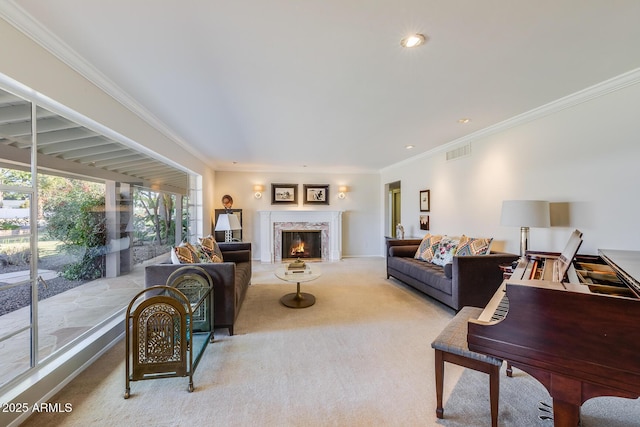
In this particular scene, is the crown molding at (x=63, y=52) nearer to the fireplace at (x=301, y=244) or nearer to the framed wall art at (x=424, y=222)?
the fireplace at (x=301, y=244)

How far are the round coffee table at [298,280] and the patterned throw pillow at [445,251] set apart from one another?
1.77 metres

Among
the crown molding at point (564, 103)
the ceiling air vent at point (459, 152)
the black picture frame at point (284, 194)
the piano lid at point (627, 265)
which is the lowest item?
the piano lid at point (627, 265)

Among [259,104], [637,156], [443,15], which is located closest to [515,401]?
[637,156]

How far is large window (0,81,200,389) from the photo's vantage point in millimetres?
1582

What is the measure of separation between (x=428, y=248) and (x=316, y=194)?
11.0 ft

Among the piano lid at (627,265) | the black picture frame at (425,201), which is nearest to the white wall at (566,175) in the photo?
the piano lid at (627,265)

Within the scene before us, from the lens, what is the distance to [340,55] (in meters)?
1.85

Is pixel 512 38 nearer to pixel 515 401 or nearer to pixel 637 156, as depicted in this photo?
pixel 637 156

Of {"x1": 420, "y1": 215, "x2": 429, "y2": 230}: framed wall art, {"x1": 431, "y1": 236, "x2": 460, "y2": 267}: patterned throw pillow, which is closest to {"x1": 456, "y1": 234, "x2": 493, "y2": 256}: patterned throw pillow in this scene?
Result: {"x1": 431, "y1": 236, "x2": 460, "y2": 267}: patterned throw pillow

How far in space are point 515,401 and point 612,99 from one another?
2675 mm

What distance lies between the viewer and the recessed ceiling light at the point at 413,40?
163 centimetres

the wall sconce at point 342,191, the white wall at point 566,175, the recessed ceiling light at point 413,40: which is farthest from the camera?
the wall sconce at point 342,191

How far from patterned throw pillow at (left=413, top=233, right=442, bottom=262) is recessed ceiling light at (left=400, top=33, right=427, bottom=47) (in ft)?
9.80

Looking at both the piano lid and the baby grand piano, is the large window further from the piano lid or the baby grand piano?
the piano lid
